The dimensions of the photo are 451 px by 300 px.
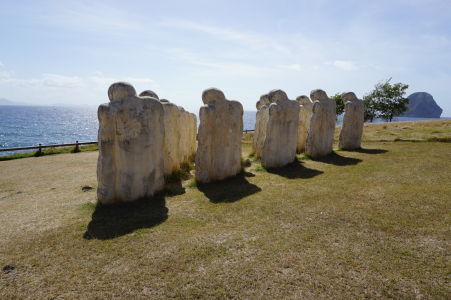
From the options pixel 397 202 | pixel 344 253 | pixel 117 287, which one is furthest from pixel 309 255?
pixel 397 202

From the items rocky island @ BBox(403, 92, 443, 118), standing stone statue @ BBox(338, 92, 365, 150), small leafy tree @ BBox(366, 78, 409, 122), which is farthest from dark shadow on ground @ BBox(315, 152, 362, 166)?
rocky island @ BBox(403, 92, 443, 118)

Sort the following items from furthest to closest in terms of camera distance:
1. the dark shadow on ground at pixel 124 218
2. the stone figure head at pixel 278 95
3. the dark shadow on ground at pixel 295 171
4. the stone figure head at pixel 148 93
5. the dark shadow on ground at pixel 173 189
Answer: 1. the stone figure head at pixel 278 95
2. the dark shadow on ground at pixel 295 171
3. the stone figure head at pixel 148 93
4. the dark shadow on ground at pixel 173 189
5. the dark shadow on ground at pixel 124 218

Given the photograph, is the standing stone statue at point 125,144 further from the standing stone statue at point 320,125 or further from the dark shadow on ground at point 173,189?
the standing stone statue at point 320,125

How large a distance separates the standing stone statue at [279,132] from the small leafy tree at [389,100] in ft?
136

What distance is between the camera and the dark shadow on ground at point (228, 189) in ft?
30.3

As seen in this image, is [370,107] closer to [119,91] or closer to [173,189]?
[173,189]

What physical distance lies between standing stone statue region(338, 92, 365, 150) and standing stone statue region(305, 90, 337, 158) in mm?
2351

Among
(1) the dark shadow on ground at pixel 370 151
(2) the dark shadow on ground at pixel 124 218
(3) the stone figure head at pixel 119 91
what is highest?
(3) the stone figure head at pixel 119 91

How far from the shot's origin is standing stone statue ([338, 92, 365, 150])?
1822 centimetres

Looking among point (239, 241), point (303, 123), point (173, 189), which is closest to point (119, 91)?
point (173, 189)

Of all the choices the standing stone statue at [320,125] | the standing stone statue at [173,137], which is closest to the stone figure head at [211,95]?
the standing stone statue at [173,137]

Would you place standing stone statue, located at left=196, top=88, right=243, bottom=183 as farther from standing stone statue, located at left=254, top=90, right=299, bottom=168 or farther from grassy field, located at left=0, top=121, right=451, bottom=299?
standing stone statue, located at left=254, top=90, right=299, bottom=168

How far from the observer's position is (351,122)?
18453 millimetres

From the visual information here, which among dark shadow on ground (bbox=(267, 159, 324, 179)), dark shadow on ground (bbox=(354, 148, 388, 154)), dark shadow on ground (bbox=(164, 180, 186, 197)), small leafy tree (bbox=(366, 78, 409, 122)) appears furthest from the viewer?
small leafy tree (bbox=(366, 78, 409, 122))
